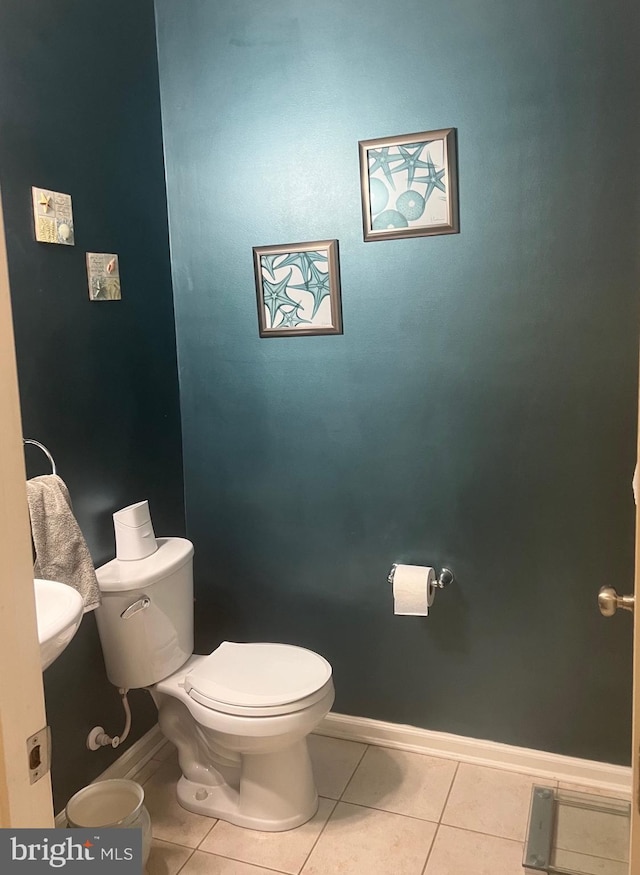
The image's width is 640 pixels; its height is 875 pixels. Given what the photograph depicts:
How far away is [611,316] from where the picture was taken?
2041 millimetres

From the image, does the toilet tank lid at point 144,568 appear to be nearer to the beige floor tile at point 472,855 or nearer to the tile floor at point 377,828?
the tile floor at point 377,828

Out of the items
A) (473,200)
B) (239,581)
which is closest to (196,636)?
(239,581)

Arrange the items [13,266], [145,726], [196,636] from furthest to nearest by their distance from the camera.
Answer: [196,636] < [145,726] < [13,266]

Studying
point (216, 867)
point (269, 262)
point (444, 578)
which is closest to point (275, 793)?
point (216, 867)

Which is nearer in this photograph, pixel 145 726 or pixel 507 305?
pixel 507 305

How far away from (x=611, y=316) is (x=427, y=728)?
4.76ft

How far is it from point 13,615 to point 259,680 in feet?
4.62

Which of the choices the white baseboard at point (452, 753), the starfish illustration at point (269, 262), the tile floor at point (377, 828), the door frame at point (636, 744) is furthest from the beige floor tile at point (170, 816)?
the starfish illustration at point (269, 262)

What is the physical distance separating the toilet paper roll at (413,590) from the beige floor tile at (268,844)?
0.65 m

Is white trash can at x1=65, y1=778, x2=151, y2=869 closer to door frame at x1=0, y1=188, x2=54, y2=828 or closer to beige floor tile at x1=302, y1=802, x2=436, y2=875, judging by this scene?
beige floor tile at x1=302, y1=802, x2=436, y2=875

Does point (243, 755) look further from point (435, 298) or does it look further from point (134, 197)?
point (134, 197)

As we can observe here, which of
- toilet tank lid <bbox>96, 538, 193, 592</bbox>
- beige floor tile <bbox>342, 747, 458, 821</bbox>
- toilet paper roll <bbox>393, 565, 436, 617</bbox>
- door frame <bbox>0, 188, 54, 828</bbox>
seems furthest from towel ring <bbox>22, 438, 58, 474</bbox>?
beige floor tile <bbox>342, 747, 458, 821</bbox>

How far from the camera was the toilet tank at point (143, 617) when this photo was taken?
2.15 m

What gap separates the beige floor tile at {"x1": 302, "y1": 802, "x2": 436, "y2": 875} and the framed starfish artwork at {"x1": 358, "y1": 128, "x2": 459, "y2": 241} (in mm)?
1728
